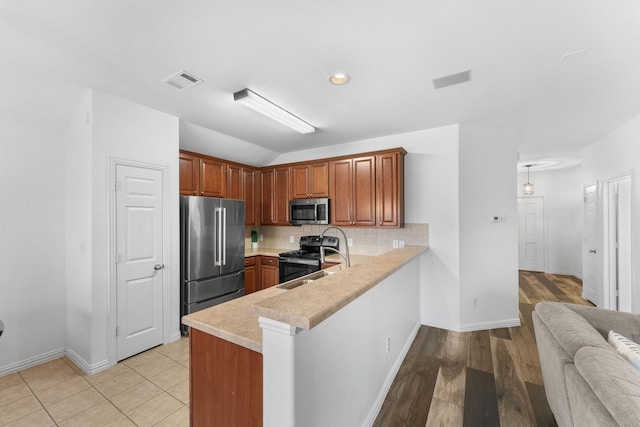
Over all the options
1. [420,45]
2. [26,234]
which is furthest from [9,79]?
[420,45]

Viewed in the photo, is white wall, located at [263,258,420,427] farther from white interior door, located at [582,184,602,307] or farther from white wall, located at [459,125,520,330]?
white interior door, located at [582,184,602,307]

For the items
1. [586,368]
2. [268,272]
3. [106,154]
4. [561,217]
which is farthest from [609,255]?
[106,154]

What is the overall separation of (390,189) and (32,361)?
4.29m

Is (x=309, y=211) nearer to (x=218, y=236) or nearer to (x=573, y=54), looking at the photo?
(x=218, y=236)

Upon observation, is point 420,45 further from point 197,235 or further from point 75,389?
point 75,389

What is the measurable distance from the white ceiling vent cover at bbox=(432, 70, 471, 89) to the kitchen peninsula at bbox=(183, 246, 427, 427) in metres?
1.69

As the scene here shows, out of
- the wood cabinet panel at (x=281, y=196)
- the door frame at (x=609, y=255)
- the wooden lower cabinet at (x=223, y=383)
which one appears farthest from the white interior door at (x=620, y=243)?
the wooden lower cabinet at (x=223, y=383)

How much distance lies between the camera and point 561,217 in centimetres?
647

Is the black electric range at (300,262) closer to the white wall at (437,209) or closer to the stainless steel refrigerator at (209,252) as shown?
the stainless steel refrigerator at (209,252)

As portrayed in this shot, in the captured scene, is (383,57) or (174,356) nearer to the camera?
(383,57)

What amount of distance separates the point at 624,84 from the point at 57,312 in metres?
5.94

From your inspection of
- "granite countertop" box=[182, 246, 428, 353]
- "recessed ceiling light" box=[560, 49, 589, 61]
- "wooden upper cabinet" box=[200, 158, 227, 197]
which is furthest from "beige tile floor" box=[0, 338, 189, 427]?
"recessed ceiling light" box=[560, 49, 589, 61]

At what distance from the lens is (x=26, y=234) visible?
107 inches

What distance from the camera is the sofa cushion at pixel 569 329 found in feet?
4.57
